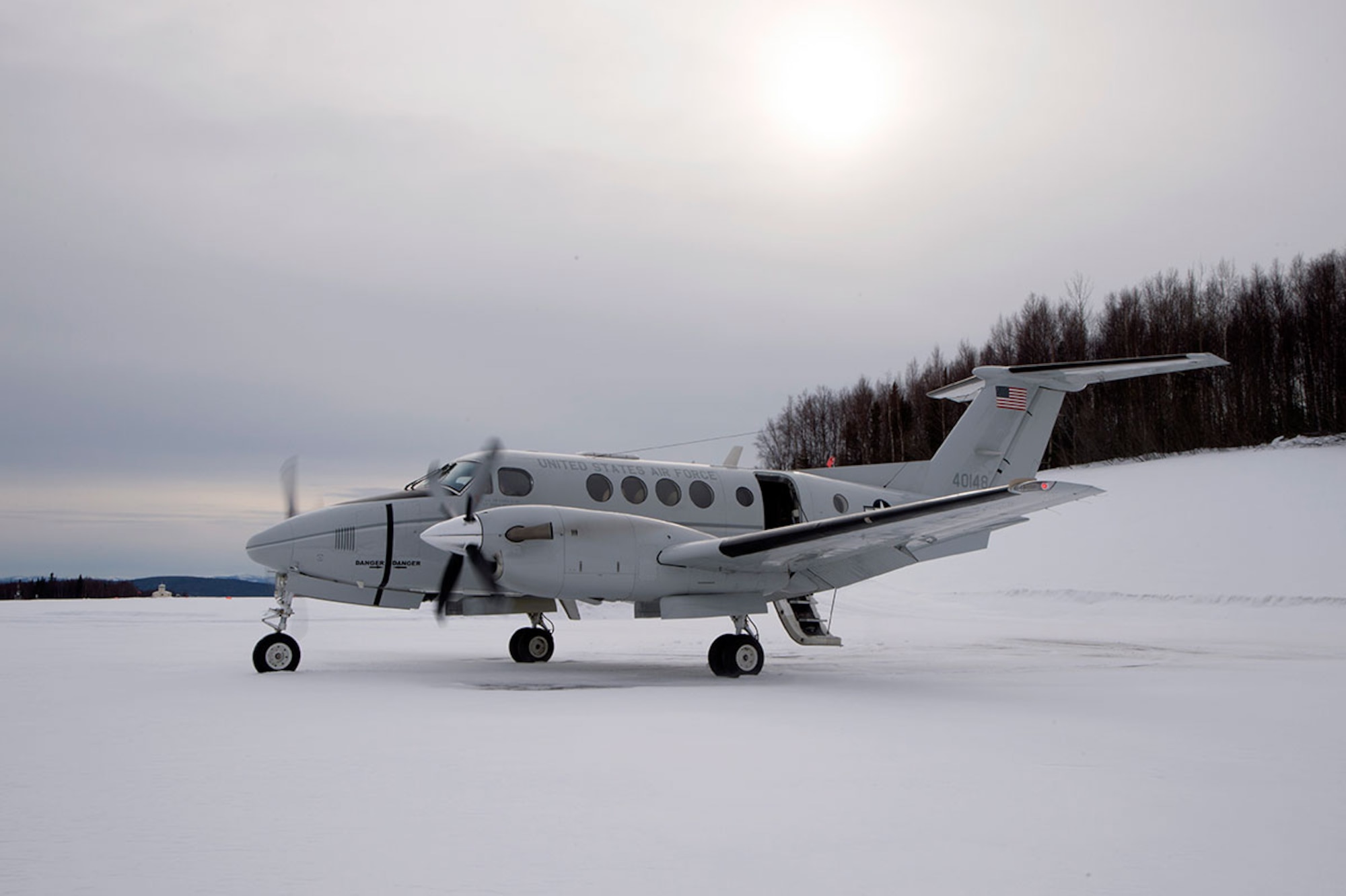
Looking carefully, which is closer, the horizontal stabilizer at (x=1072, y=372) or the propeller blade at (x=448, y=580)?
the propeller blade at (x=448, y=580)

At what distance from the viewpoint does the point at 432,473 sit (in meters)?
12.8

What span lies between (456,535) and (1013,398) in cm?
945

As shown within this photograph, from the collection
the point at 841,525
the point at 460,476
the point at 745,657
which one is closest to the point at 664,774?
the point at 841,525

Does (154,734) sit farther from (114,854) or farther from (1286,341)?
(1286,341)

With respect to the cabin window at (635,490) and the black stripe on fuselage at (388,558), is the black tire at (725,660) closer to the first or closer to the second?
the cabin window at (635,490)

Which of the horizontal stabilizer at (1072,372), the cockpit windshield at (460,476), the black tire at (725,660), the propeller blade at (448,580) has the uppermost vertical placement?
the horizontal stabilizer at (1072,372)

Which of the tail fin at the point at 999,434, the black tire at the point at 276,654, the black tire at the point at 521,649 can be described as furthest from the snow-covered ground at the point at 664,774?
the tail fin at the point at 999,434

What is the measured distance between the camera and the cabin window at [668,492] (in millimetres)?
13492

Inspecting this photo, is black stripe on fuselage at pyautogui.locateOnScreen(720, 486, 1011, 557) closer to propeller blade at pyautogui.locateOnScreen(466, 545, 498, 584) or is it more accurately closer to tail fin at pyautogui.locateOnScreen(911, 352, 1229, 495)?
propeller blade at pyautogui.locateOnScreen(466, 545, 498, 584)

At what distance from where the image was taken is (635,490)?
1336 cm

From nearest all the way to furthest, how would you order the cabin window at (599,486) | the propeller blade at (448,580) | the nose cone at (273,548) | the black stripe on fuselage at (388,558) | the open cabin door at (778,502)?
the nose cone at (273,548) → the black stripe on fuselage at (388,558) → the propeller blade at (448,580) → the cabin window at (599,486) → the open cabin door at (778,502)

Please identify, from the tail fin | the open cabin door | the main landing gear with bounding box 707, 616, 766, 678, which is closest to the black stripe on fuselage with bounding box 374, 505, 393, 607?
the main landing gear with bounding box 707, 616, 766, 678

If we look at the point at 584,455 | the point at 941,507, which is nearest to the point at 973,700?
the point at 941,507

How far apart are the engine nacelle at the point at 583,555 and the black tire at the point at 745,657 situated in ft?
2.37
